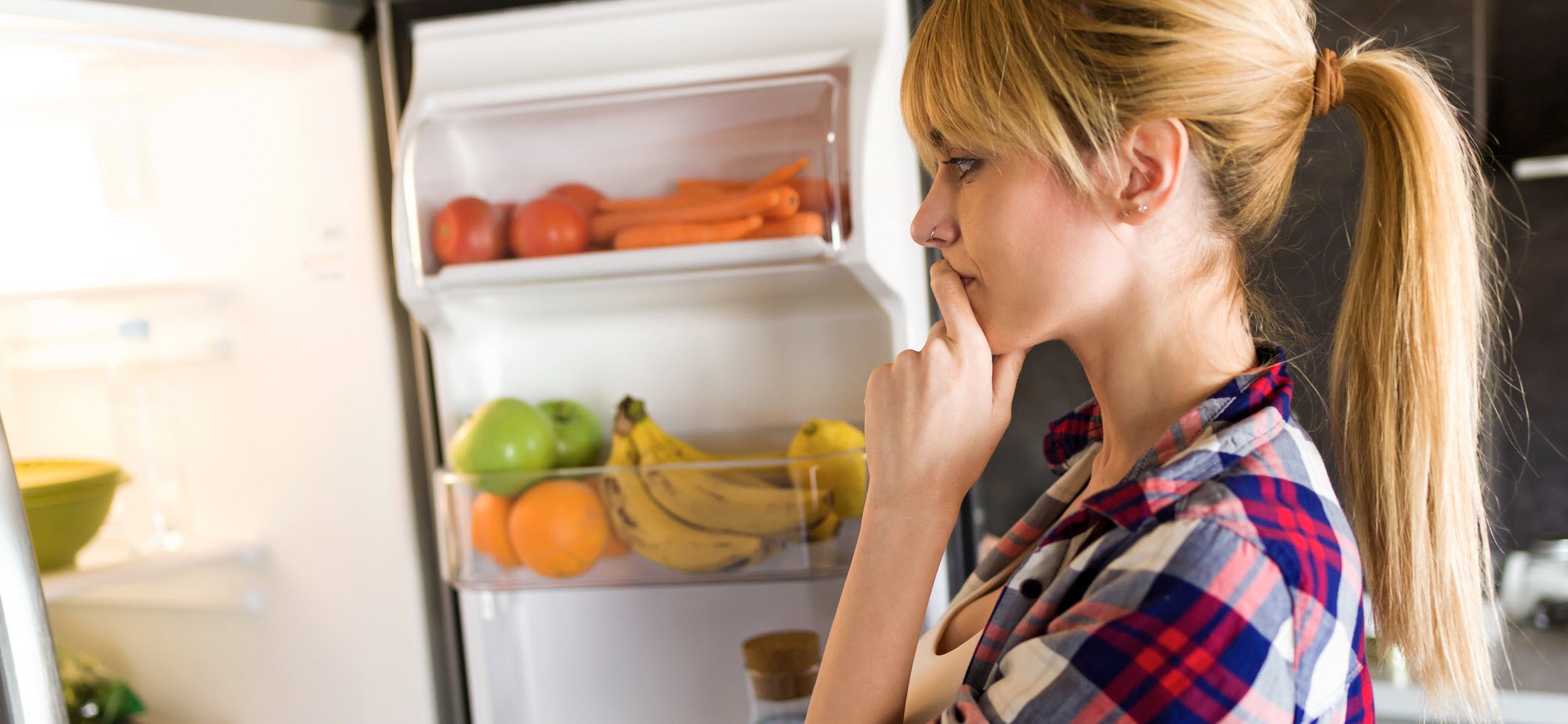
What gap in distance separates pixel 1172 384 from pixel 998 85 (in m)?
0.25

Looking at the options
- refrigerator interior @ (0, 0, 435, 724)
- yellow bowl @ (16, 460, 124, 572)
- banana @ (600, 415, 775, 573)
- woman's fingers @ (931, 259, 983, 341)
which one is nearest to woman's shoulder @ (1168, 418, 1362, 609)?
woman's fingers @ (931, 259, 983, 341)

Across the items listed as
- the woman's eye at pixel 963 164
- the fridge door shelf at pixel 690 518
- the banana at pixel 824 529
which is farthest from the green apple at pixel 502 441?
the woman's eye at pixel 963 164

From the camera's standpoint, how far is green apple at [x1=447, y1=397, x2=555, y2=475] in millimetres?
1234

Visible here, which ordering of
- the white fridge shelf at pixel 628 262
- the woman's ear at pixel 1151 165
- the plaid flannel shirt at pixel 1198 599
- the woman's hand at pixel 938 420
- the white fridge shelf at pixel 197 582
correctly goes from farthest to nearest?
the white fridge shelf at pixel 197 582 < the white fridge shelf at pixel 628 262 < the woman's hand at pixel 938 420 < the woman's ear at pixel 1151 165 < the plaid flannel shirt at pixel 1198 599

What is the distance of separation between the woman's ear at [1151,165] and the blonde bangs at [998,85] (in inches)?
1.1

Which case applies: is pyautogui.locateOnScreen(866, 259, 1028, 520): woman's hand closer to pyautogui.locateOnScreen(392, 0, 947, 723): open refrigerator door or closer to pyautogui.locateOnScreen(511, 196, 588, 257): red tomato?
pyautogui.locateOnScreen(392, 0, 947, 723): open refrigerator door

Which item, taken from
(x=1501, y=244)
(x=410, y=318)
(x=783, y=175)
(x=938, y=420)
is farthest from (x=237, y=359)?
(x=1501, y=244)

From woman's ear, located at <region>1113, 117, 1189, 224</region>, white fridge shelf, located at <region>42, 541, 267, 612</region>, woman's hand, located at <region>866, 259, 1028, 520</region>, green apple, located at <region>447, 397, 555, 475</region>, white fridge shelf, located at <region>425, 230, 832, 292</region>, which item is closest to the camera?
woman's ear, located at <region>1113, 117, 1189, 224</region>

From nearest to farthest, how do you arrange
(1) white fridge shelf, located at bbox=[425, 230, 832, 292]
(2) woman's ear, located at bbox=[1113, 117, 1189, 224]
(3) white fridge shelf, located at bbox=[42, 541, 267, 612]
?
(2) woman's ear, located at bbox=[1113, 117, 1189, 224] → (1) white fridge shelf, located at bbox=[425, 230, 832, 292] → (3) white fridge shelf, located at bbox=[42, 541, 267, 612]

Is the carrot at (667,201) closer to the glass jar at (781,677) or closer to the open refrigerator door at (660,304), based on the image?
the open refrigerator door at (660,304)

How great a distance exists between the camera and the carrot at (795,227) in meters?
1.14

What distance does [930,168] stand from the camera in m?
0.86

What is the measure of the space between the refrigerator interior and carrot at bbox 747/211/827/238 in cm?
51

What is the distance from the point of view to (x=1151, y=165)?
0.70 meters
